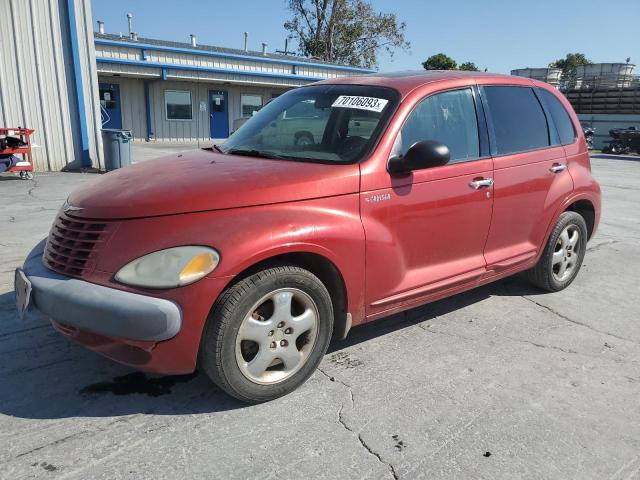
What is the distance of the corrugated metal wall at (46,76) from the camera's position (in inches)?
440

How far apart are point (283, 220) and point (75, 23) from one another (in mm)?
11478

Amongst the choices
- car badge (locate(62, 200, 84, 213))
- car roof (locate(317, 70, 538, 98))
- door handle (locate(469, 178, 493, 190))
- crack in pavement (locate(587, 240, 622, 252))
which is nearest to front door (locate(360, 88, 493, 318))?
door handle (locate(469, 178, 493, 190))

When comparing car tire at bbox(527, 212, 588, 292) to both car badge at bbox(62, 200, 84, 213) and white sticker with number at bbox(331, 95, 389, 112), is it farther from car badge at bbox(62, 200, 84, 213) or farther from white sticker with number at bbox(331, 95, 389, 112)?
car badge at bbox(62, 200, 84, 213)

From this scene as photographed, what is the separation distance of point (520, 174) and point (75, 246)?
10.2 ft

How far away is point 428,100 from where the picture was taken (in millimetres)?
3523

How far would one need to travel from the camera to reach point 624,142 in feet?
83.7

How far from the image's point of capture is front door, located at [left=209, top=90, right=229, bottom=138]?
25469 millimetres

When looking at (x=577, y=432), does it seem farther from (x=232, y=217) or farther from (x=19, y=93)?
(x=19, y=93)

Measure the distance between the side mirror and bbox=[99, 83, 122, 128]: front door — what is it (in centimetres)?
2151

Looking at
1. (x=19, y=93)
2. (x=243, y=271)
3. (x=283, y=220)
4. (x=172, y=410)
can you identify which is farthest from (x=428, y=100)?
(x=19, y=93)

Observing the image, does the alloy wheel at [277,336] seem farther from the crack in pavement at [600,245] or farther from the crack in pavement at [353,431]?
the crack in pavement at [600,245]

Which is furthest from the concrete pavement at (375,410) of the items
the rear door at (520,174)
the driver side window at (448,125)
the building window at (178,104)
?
the building window at (178,104)

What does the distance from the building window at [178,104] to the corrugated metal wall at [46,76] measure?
12.2 metres

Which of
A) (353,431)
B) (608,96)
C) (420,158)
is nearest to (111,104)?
(420,158)
